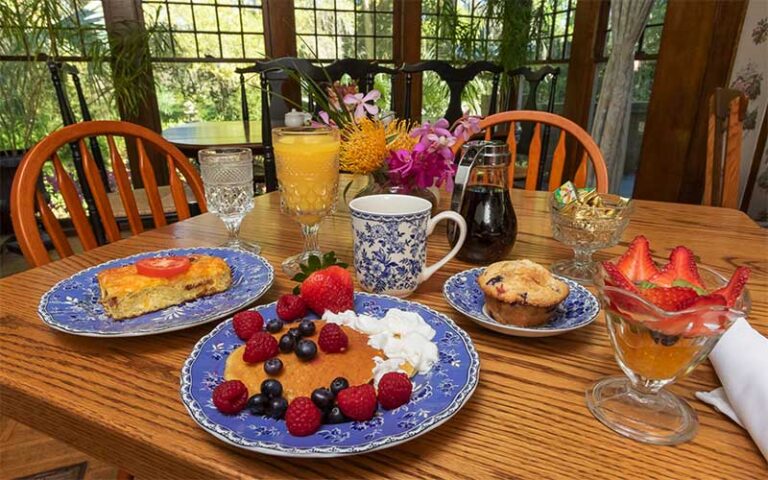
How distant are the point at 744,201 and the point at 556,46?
2341mm

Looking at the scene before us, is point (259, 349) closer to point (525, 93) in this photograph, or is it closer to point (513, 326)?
point (513, 326)

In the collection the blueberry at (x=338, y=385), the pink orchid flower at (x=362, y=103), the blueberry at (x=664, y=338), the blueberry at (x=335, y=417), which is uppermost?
the pink orchid flower at (x=362, y=103)

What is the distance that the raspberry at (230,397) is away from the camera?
0.46 metres

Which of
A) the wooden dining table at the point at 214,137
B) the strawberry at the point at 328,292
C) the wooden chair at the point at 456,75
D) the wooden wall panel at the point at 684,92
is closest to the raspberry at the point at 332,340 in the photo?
the strawberry at the point at 328,292

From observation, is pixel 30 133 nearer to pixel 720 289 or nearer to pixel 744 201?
pixel 720 289

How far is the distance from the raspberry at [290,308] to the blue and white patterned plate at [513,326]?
0.22 meters

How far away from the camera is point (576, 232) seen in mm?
865

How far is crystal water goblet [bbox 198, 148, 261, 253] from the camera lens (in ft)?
3.27

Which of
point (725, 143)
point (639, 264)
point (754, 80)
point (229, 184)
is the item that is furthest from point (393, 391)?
point (754, 80)

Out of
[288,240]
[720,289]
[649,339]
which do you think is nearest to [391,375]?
[649,339]

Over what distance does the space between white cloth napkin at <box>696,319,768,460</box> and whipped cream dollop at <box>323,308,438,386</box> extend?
32 centimetres

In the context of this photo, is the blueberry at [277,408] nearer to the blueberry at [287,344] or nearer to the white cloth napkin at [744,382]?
the blueberry at [287,344]

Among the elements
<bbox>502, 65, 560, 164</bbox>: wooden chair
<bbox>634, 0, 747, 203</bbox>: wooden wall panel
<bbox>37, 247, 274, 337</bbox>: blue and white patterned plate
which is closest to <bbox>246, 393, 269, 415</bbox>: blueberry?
<bbox>37, 247, 274, 337</bbox>: blue and white patterned plate

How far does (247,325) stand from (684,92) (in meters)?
3.21
